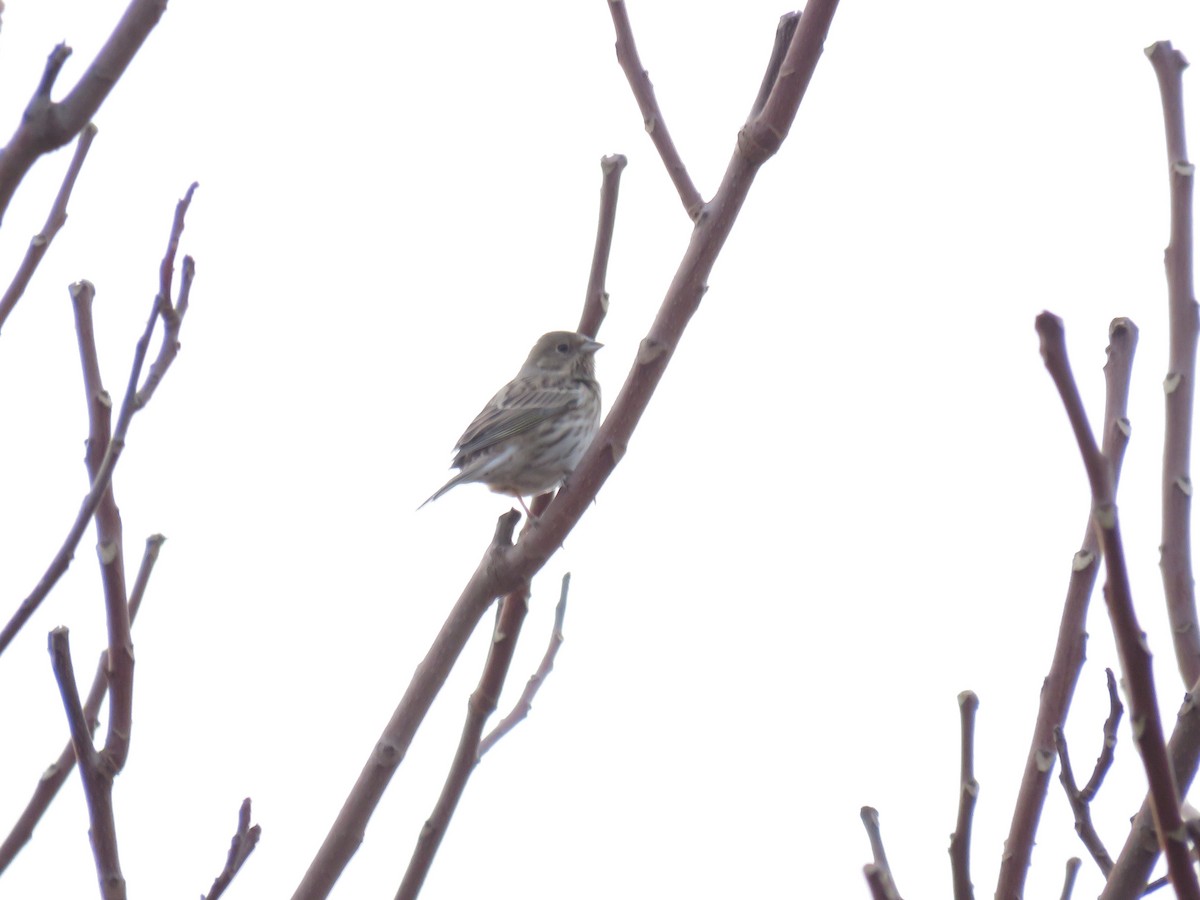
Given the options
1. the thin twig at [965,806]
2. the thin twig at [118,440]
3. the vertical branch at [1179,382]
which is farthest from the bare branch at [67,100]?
the vertical branch at [1179,382]

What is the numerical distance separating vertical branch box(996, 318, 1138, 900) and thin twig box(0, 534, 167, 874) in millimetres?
1811

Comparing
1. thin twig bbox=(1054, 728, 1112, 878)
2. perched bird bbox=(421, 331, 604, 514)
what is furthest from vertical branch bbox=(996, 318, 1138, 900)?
perched bird bbox=(421, 331, 604, 514)

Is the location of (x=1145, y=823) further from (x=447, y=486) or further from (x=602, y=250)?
(x=447, y=486)

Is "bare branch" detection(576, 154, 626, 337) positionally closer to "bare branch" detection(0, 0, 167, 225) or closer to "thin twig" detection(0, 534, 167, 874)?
"thin twig" detection(0, 534, 167, 874)

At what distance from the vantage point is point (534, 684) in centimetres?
425

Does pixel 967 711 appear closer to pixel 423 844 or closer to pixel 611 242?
pixel 423 844

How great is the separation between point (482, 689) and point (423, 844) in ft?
1.70

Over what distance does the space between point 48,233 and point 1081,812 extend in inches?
92.6

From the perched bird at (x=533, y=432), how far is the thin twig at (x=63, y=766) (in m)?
5.51

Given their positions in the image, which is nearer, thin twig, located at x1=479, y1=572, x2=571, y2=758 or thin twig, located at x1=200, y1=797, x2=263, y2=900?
thin twig, located at x1=200, y1=797, x2=263, y2=900

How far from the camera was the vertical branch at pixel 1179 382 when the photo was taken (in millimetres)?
2850

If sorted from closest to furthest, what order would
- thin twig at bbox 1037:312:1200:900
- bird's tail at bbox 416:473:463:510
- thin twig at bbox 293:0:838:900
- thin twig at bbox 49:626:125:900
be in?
1. thin twig at bbox 1037:312:1200:900
2. thin twig at bbox 49:626:125:900
3. thin twig at bbox 293:0:838:900
4. bird's tail at bbox 416:473:463:510

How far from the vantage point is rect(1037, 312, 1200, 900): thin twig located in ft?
5.81

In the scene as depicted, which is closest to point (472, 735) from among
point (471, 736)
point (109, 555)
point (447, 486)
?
point (471, 736)
